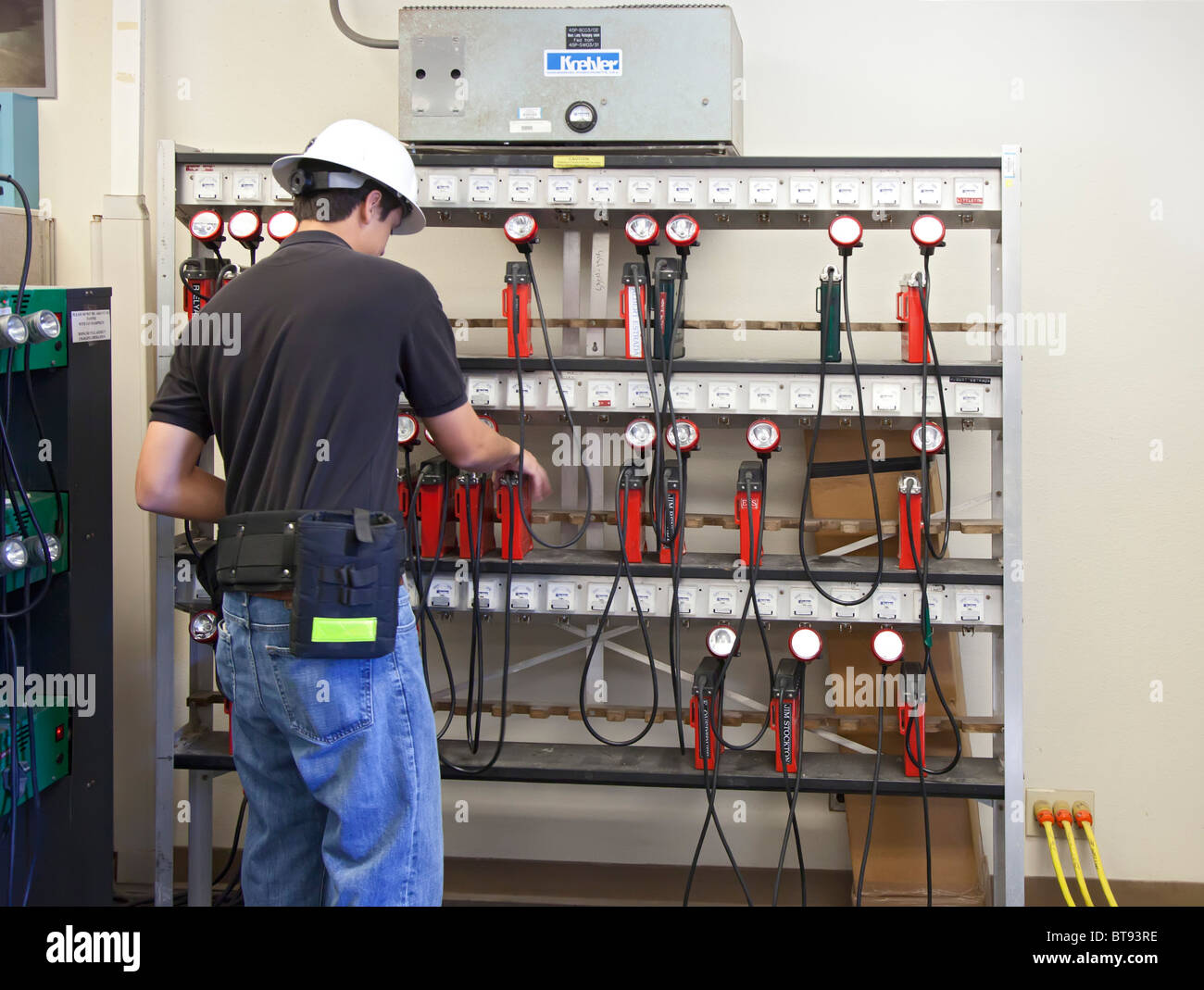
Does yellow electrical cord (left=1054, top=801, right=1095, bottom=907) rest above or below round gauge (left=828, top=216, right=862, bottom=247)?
below

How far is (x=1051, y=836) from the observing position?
3.05 metres

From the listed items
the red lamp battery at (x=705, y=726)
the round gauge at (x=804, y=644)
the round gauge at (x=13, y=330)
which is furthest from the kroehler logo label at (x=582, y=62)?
the red lamp battery at (x=705, y=726)

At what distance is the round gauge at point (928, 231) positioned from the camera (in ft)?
8.43

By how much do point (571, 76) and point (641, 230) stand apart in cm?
41

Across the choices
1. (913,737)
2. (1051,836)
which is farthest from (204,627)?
(1051,836)

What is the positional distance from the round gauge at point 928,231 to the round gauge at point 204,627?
6.52 ft

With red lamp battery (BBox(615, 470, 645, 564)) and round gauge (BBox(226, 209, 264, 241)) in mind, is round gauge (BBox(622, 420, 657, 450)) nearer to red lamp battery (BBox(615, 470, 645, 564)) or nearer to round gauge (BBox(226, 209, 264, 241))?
red lamp battery (BBox(615, 470, 645, 564))

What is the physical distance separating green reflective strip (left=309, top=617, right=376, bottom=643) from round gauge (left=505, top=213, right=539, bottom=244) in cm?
119

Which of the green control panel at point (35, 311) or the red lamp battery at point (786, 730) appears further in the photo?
the red lamp battery at point (786, 730)

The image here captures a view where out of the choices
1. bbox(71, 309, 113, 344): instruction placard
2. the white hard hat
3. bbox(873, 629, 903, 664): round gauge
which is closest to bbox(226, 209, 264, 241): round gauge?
bbox(71, 309, 113, 344): instruction placard

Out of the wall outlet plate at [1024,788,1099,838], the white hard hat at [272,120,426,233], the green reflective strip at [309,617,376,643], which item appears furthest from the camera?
the wall outlet plate at [1024,788,1099,838]

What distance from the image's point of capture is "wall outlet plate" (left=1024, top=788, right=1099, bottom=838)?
3127mm

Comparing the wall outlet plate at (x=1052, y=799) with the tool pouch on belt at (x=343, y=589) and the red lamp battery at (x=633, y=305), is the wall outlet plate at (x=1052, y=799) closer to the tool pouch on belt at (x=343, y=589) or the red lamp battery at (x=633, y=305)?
the red lamp battery at (x=633, y=305)

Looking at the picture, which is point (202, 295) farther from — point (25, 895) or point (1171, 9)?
point (1171, 9)
